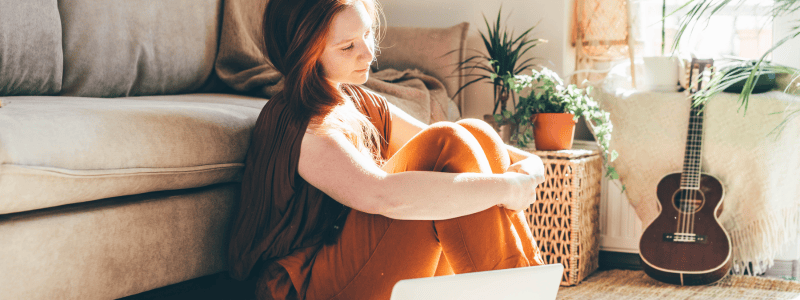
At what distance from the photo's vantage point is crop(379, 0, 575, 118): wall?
7.14 feet

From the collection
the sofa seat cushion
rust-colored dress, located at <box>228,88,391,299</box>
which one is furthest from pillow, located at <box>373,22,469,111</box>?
rust-colored dress, located at <box>228,88,391,299</box>

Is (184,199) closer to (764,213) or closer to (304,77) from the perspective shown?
(304,77)

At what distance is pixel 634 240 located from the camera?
2.08 m

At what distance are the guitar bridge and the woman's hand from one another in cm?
91

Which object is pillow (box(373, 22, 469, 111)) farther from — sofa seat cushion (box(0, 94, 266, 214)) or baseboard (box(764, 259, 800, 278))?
baseboard (box(764, 259, 800, 278))

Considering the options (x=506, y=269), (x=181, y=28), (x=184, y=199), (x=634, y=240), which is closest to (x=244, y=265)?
(x=184, y=199)

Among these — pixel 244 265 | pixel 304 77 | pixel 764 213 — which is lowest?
pixel 764 213

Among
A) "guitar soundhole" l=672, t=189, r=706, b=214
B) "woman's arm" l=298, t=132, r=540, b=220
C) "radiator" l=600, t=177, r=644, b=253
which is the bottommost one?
"radiator" l=600, t=177, r=644, b=253

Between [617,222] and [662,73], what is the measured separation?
0.51 m

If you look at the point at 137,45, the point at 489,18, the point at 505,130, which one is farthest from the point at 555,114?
the point at 137,45

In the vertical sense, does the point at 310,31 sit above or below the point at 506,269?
above

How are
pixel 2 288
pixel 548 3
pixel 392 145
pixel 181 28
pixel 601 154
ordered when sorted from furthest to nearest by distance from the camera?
pixel 548 3 < pixel 601 154 < pixel 181 28 < pixel 392 145 < pixel 2 288

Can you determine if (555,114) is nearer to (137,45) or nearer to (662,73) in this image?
(662,73)

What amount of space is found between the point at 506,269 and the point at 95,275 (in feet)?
2.13
